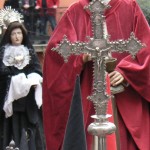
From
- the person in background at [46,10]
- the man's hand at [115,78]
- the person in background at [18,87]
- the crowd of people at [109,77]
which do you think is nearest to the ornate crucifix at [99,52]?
the crowd of people at [109,77]

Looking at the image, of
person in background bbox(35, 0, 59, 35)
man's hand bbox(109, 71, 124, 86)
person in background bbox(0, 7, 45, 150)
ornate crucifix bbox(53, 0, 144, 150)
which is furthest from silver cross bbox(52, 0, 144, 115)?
person in background bbox(35, 0, 59, 35)

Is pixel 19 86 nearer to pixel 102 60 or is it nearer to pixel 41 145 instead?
pixel 41 145

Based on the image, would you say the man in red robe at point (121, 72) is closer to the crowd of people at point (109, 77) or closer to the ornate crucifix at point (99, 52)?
the crowd of people at point (109, 77)

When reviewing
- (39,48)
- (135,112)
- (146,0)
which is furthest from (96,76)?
(146,0)

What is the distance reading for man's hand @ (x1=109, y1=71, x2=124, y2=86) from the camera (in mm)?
3898

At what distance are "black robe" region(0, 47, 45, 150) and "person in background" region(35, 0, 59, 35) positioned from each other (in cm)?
572

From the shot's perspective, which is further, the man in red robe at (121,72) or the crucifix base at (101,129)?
the man in red robe at (121,72)

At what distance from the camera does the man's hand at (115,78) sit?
3.90m

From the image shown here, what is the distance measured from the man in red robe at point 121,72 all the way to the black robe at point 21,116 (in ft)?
7.38

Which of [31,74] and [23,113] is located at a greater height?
[31,74]

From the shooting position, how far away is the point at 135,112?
4.09 meters

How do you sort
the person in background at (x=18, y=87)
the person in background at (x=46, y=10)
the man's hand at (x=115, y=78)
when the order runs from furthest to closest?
the person in background at (x=46, y=10)
the person in background at (x=18, y=87)
the man's hand at (x=115, y=78)

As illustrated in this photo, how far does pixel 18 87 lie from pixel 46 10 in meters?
6.33

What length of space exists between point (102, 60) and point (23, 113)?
359 centimetres
